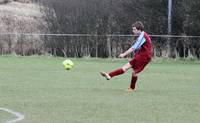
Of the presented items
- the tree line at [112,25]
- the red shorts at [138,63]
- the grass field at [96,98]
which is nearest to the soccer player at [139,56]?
the red shorts at [138,63]

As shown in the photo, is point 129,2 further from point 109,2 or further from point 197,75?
point 197,75

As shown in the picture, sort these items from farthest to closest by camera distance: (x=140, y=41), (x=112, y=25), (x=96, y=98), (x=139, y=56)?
(x=112, y=25) < (x=139, y=56) < (x=140, y=41) < (x=96, y=98)

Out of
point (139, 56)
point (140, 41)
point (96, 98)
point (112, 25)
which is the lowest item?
point (96, 98)

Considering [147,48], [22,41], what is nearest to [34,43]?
[22,41]

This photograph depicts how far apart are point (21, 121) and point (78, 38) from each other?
24.2 metres

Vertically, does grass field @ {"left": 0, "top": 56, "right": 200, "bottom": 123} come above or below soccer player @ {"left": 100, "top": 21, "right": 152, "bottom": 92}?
below

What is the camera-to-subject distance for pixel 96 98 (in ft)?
45.6

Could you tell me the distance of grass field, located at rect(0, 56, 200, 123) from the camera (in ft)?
35.8

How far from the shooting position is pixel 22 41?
35062 millimetres

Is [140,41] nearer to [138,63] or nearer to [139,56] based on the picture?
[139,56]

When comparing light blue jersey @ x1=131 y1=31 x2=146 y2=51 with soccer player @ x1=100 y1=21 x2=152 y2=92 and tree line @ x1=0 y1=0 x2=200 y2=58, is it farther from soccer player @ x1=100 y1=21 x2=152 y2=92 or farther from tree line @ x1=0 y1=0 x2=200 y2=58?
tree line @ x1=0 y1=0 x2=200 y2=58

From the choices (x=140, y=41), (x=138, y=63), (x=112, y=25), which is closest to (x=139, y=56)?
(x=138, y=63)

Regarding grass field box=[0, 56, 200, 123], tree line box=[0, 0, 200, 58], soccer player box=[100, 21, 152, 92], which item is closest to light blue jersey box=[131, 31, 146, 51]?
soccer player box=[100, 21, 152, 92]

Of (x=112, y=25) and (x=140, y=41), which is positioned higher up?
(x=112, y=25)
